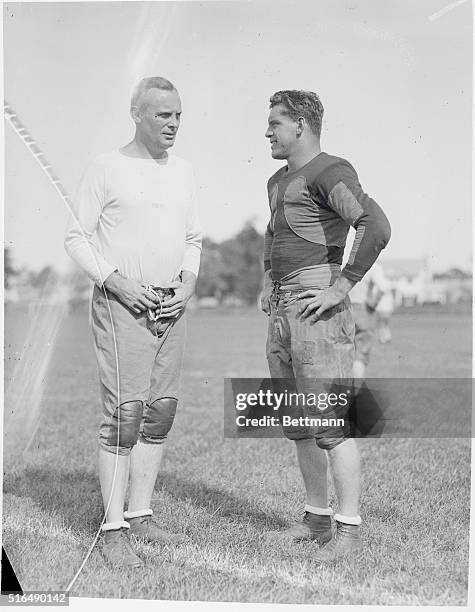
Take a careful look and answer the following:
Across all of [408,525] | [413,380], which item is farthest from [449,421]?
[408,525]

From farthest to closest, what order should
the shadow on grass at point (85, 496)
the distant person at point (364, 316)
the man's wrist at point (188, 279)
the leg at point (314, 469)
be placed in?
the distant person at point (364, 316) → the shadow on grass at point (85, 496) → the leg at point (314, 469) → the man's wrist at point (188, 279)

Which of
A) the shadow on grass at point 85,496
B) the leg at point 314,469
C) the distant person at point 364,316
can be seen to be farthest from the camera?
the distant person at point 364,316

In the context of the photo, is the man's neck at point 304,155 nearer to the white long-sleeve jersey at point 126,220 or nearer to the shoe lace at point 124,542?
the white long-sleeve jersey at point 126,220

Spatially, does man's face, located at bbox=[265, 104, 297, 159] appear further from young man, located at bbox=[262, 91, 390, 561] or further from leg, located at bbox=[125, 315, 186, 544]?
leg, located at bbox=[125, 315, 186, 544]

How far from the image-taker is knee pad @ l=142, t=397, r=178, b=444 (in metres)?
2.78

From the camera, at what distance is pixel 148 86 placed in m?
2.71

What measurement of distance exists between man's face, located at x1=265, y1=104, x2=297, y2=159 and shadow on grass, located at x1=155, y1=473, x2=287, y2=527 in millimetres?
1231

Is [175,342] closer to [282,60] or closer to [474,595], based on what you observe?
[282,60]

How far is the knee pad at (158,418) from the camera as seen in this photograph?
278 centimetres

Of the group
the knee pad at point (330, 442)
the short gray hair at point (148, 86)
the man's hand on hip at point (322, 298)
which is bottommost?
the knee pad at point (330, 442)

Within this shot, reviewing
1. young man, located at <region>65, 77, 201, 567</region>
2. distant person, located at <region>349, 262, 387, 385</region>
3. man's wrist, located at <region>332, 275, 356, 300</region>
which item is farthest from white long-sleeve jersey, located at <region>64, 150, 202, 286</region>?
distant person, located at <region>349, 262, 387, 385</region>

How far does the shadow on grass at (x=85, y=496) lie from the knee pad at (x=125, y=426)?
1.37 feet

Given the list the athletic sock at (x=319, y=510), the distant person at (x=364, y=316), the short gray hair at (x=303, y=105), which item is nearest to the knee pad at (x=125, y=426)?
the athletic sock at (x=319, y=510)

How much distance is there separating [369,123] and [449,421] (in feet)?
5.60
